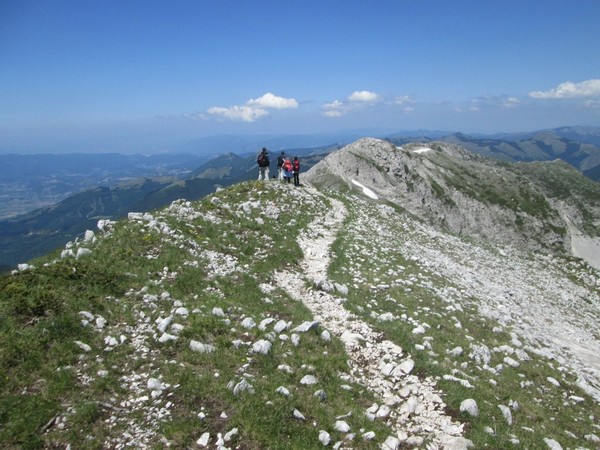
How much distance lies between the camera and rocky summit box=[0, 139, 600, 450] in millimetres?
8227

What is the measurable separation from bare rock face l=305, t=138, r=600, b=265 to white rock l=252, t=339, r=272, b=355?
2617 inches

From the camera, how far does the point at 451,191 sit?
114938 millimetres

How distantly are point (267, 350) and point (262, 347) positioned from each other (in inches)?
6.8

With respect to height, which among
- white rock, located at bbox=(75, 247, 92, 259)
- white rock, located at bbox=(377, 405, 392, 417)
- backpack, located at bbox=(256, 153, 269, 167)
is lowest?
white rock, located at bbox=(377, 405, 392, 417)

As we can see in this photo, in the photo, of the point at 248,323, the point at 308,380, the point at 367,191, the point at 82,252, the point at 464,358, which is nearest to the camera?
the point at 308,380

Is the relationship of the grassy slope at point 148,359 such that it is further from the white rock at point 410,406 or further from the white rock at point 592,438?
the white rock at point 592,438

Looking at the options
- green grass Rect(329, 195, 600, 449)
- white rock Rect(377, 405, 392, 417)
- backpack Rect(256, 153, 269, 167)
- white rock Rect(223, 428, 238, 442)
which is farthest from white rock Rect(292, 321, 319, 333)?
backpack Rect(256, 153, 269, 167)

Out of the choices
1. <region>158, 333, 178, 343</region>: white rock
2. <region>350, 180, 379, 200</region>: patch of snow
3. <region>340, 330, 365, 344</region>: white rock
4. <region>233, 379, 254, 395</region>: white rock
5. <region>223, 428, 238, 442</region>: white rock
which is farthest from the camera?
<region>350, 180, 379, 200</region>: patch of snow

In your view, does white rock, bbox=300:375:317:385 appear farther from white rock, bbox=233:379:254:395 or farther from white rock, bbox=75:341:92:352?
white rock, bbox=75:341:92:352

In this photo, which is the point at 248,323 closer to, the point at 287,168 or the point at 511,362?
the point at 511,362

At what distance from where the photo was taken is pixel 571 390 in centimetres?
1195

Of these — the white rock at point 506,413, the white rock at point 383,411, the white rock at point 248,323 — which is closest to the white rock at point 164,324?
the white rock at point 248,323

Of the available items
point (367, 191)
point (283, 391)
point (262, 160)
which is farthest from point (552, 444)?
point (367, 191)

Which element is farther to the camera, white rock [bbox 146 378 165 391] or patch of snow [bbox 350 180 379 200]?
patch of snow [bbox 350 180 379 200]
